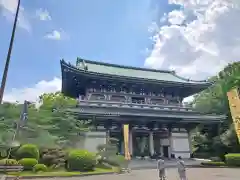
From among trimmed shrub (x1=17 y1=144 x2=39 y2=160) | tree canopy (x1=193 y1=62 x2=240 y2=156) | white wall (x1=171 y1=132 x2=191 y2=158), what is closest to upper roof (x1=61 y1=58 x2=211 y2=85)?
tree canopy (x1=193 y1=62 x2=240 y2=156)

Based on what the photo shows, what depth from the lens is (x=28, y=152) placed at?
57.4 ft

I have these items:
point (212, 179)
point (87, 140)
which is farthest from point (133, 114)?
point (212, 179)

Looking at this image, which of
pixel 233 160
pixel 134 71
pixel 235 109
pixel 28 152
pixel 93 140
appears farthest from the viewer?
pixel 134 71

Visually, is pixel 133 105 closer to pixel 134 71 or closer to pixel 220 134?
pixel 220 134

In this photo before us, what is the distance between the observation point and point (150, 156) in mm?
27203

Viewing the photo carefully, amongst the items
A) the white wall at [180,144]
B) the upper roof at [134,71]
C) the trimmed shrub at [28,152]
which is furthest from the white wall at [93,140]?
the upper roof at [134,71]

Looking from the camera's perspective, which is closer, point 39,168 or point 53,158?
point 39,168

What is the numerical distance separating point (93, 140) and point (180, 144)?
10292 mm

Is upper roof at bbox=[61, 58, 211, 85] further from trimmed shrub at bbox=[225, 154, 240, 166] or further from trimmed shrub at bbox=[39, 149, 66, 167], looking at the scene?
trimmed shrub at bbox=[39, 149, 66, 167]

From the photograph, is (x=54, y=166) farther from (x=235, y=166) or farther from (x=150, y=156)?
(x=235, y=166)

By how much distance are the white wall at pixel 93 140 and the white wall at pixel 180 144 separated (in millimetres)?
8219

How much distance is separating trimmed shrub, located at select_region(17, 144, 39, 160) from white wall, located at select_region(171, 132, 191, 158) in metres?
16.1

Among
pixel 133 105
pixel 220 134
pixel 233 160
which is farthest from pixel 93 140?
pixel 220 134

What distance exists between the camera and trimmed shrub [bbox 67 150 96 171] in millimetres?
17594
